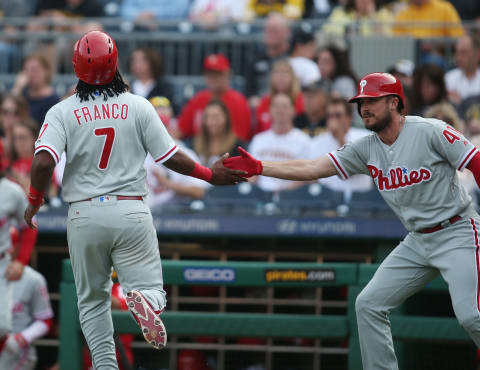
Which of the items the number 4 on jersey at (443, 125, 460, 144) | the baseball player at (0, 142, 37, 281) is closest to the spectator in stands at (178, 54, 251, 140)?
the baseball player at (0, 142, 37, 281)

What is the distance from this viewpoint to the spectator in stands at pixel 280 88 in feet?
31.0

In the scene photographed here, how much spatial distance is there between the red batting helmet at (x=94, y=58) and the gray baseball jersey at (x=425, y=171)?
171 cm

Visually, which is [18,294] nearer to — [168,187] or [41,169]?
[168,187]

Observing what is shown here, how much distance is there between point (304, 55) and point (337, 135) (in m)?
2.15

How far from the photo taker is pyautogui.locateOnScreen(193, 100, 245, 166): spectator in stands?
870 cm

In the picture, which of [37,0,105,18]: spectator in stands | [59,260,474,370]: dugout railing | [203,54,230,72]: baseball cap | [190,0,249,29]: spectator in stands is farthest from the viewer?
[37,0,105,18]: spectator in stands

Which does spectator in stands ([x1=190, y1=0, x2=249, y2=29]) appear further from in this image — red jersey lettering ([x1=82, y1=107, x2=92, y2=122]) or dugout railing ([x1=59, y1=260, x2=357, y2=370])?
red jersey lettering ([x1=82, y1=107, x2=92, y2=122])

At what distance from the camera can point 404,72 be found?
9.11 meters

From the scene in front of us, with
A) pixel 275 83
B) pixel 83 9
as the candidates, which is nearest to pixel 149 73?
pixel 275 83

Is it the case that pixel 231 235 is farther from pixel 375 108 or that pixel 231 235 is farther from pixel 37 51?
pixel 37 51

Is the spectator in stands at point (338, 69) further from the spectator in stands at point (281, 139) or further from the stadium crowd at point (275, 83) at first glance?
the spectator in stands at point (281, 139)

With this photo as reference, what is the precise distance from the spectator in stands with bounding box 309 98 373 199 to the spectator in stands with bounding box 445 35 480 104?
1439 mm

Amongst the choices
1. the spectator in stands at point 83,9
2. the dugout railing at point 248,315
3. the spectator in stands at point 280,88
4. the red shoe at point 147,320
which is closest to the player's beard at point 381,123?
the dugout railing at point 248,315

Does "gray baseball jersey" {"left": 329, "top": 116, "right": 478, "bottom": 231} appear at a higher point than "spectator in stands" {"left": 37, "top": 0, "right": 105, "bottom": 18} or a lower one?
lower
